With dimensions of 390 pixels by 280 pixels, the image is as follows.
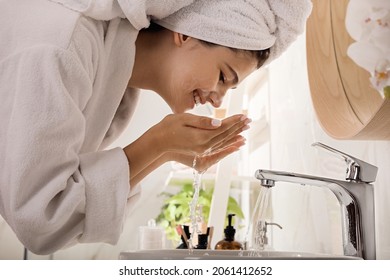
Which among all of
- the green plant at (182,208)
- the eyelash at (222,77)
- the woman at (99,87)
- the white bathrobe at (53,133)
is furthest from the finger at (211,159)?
the green plant at (182,208)

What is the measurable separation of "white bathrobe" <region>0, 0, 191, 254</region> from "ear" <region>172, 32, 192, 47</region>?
109mm

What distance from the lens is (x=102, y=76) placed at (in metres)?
0.75

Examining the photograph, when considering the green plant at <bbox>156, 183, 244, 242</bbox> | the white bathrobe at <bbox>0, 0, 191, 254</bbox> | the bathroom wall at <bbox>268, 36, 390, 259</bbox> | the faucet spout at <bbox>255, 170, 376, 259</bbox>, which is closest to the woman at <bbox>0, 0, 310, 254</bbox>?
the white bathrobe at <bbox>0, 0, 191, 254</bbox>

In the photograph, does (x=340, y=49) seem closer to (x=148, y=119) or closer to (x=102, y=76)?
(x=102, y=76)

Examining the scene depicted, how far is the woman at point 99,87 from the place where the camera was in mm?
590

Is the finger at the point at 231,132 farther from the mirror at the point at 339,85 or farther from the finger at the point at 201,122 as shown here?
the mirror at the point at 339,85

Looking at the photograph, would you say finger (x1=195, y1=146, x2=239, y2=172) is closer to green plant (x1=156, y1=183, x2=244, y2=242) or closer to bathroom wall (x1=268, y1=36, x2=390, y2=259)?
bathroom wall (x1=268, y1=36, x2=390, y2=259)

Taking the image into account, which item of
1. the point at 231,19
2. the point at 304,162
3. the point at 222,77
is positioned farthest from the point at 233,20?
the point at 304,162

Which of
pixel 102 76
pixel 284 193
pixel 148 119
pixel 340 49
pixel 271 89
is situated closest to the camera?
pixel 102 76

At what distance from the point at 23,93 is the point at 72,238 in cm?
21

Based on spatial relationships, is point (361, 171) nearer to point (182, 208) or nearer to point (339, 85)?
point (339, 85)

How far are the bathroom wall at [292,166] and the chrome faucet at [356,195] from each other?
0.05m
